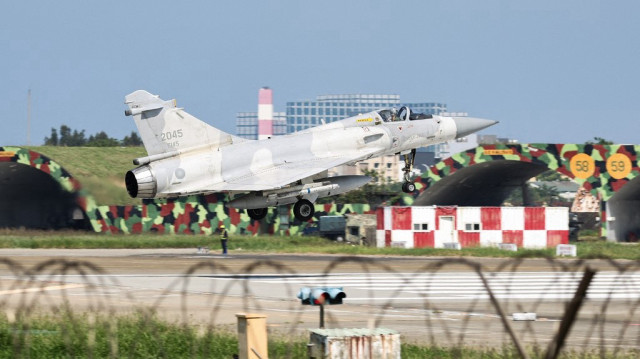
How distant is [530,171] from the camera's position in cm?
6203

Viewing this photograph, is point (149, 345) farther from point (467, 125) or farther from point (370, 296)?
point (467, 125)

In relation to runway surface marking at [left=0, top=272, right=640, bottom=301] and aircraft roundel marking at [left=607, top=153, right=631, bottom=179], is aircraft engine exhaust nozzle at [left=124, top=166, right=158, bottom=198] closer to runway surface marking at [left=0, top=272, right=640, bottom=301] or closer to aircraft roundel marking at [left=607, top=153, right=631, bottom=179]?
runway surface marking at [left=0, top=272, right=640, bottom=301]

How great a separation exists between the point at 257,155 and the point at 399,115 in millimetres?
6020

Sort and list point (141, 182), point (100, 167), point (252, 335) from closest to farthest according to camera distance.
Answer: point (252, 335)
point (141, 182)
point (100, 167)

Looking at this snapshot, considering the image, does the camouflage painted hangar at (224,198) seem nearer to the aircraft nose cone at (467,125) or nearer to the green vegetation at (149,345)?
the aircraft nose cone at (467,125)

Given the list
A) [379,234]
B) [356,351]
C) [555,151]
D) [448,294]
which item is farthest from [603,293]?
[555,151]

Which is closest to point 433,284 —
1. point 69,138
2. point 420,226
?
point 420,226

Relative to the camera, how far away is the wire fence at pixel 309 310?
32.9 feet

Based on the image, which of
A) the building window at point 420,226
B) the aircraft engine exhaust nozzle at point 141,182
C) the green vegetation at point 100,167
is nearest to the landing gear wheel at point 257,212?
the aircraft engine exhaust nozzle at point 141,182

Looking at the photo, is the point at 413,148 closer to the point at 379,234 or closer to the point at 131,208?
the point at 379,234

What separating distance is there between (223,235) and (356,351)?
1143 inches

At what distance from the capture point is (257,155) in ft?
108

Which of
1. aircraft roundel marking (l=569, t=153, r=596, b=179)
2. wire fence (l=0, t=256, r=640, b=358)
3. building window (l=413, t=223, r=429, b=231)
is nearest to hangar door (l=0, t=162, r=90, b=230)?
building window (l=413, t=223, r=429, b=231)

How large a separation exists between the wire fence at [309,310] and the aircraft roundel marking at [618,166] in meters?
28.1
